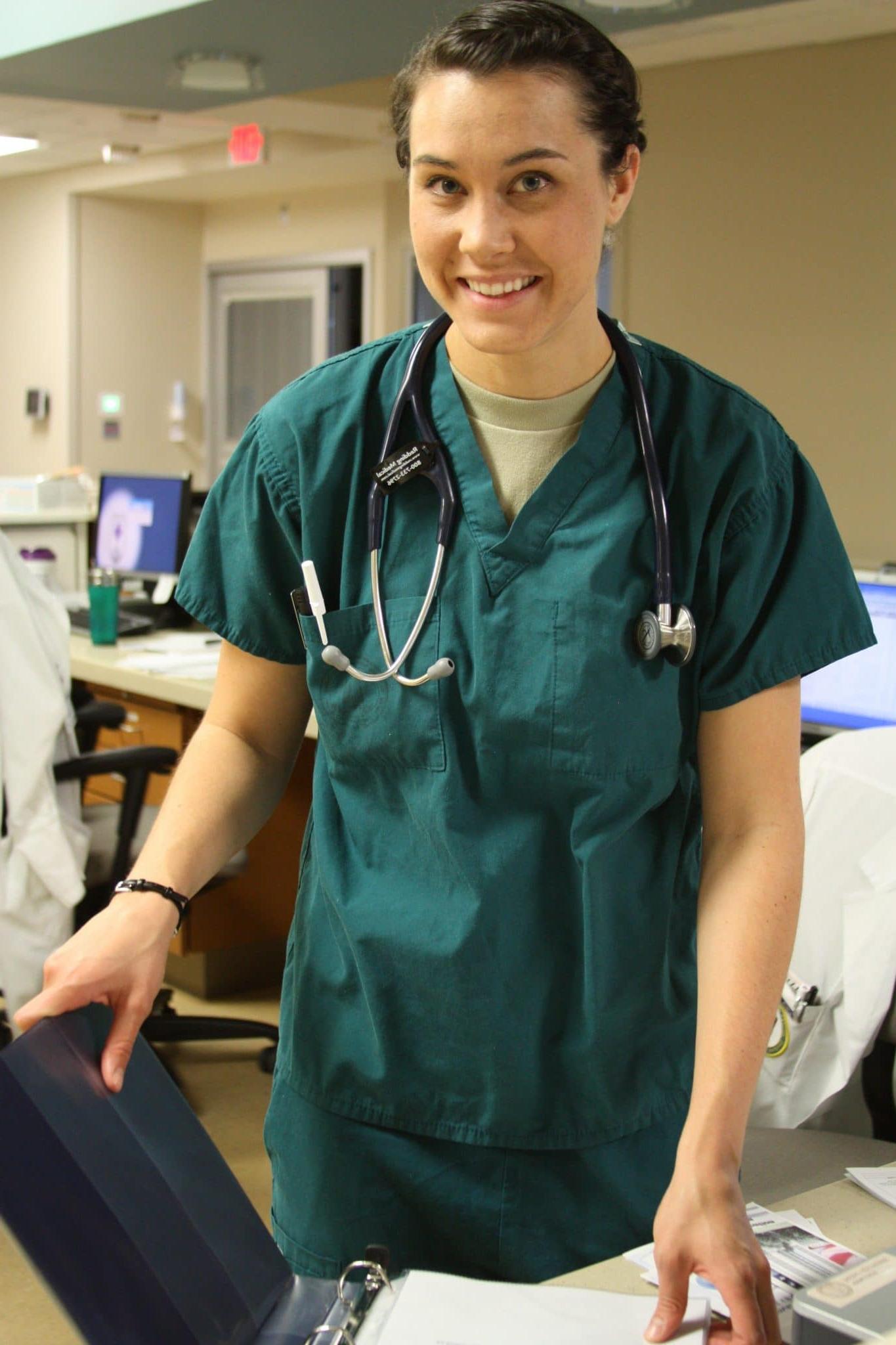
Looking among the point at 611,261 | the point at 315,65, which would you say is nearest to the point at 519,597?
the point at 315,65

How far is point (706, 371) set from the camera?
3.81 ft

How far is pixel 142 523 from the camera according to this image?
13.8 ft

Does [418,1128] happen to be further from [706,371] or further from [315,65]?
[315,65]

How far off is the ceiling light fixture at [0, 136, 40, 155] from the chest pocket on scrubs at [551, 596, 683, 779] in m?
5.99

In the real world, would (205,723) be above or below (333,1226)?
above

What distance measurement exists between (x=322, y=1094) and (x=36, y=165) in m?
7.35

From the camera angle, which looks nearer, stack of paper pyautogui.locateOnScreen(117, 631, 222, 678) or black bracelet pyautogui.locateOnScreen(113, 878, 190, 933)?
black bracelet pyautogui.locateOnScreen(113, 878, 190, 933)

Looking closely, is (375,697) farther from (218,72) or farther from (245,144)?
(245,144)

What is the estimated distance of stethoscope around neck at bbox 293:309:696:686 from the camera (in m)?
1.04

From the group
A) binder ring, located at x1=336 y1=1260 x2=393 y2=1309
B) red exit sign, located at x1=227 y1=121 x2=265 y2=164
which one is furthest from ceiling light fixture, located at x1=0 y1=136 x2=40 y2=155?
binder ring, located at x1=336 y1=1260 x2=393 y2=1309

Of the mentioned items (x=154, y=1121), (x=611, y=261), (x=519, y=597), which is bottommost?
(x=154, y=1121)

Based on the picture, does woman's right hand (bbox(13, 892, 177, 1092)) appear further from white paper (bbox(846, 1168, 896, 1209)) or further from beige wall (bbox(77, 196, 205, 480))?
beige wall (bbox(77, 196, 205, 480))

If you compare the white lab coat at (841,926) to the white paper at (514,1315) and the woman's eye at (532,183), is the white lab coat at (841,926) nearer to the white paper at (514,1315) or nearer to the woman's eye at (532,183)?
the white paper at (514,1315)

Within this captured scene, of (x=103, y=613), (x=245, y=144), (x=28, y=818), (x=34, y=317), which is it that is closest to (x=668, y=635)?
(x=28, y=818)
